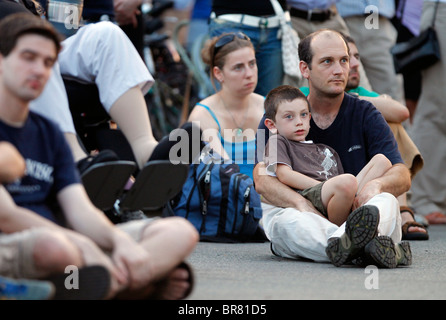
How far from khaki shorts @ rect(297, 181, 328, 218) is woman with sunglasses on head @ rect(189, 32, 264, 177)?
4.48 feet

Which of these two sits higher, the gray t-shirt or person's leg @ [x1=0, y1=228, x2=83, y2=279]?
person's leg @ [x1=0, y1=228, x2=83, y2=279]

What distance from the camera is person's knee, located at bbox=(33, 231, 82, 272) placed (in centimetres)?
214

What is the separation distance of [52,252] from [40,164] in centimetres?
41

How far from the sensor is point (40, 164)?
Result: 2.47 meters

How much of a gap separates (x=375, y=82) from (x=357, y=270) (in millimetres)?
3328

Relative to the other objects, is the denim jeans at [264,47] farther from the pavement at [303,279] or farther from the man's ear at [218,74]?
the pavement at [303,279]

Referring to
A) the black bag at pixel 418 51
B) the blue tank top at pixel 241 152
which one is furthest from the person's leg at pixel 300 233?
the black bag at pixel 418 51

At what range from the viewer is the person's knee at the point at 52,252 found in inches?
84.4

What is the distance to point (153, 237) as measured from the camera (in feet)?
7.81

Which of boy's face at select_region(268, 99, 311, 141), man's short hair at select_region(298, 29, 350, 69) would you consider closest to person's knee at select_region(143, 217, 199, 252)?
boy's face at select_region(268, 99, 311, 141)

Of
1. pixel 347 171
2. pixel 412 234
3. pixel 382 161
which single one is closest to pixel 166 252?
pixel 382 161

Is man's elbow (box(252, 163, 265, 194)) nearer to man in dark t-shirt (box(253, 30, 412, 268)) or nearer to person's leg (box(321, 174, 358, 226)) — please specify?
man in dark t-shirt (box(253, 30, 412, 268))

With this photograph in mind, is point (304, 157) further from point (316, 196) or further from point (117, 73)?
point (117, 73)

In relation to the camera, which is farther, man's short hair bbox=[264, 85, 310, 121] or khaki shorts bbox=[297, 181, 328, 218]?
man's short hair bbox=[264, 85, 310, 121]
